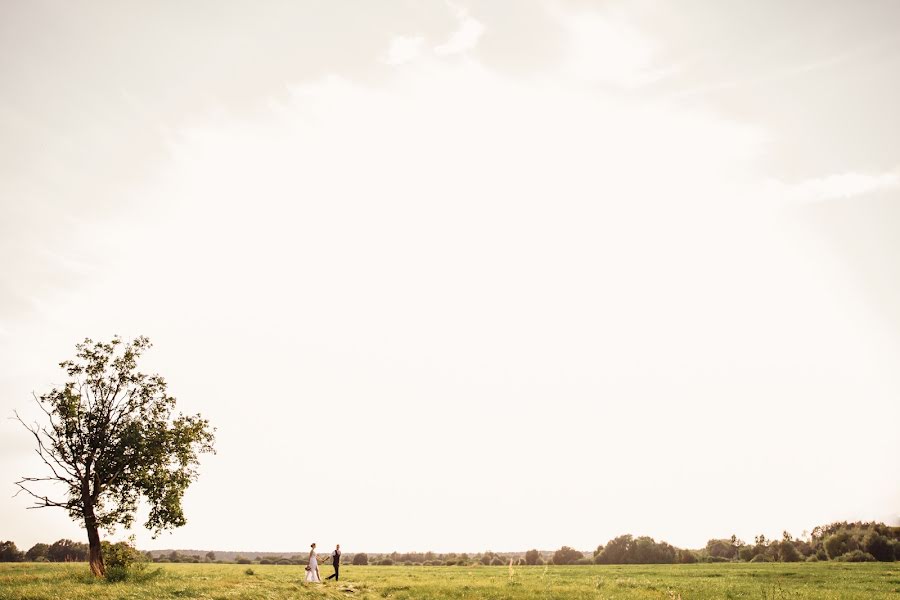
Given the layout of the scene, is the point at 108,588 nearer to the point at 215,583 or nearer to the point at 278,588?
the point at 215,583

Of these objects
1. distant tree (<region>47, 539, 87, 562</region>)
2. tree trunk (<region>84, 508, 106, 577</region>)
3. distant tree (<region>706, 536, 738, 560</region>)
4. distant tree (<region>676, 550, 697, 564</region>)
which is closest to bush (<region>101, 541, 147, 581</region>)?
tree trunk (<region>84, 508, 106, 577</region>)

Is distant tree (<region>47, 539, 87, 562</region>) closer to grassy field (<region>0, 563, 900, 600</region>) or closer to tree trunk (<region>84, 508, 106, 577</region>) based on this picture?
grassy field (<region>0, 563, 900, 600</region>)

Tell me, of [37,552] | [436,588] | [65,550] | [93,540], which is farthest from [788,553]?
[37,552]

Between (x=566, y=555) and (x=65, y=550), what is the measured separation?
3405 inches

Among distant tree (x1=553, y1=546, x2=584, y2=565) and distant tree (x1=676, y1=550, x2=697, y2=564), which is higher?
distant tree (x1=676, y1=550, x2=697, y2=564)

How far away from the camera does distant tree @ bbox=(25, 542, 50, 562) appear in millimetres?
79463

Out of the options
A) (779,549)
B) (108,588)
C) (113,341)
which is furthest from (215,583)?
(779,549)

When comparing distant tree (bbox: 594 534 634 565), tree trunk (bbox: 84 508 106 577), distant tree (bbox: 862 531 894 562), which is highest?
tree trunk (bbox: 84 508 106 577)

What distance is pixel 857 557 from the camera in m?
74.0

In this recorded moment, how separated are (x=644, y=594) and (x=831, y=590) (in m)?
11.9

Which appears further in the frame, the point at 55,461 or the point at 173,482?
the point at 173,482

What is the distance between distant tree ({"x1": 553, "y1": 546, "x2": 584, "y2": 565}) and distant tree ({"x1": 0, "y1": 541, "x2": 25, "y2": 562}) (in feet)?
287

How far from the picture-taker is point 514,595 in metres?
33.8

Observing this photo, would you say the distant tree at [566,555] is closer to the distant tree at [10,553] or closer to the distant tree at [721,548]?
the distant tree at [721,548]
